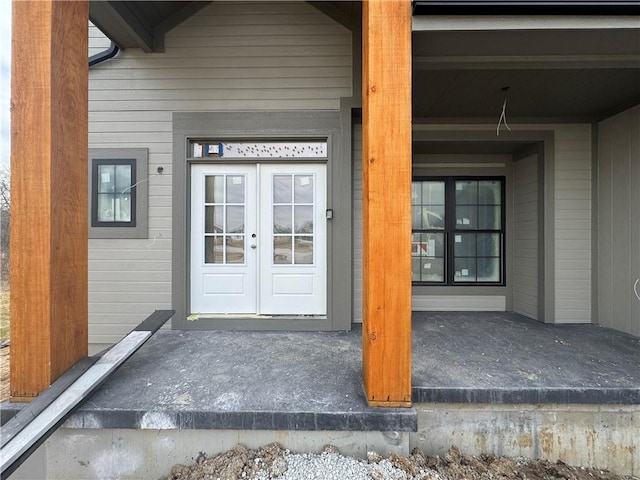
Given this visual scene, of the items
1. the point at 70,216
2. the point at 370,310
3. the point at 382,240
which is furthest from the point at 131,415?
the point at 382,240

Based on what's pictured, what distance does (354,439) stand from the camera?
1842 mm

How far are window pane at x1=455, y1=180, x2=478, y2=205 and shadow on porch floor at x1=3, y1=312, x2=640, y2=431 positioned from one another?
1.85 m


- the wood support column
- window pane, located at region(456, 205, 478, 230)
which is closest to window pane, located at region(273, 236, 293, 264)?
the wood support column

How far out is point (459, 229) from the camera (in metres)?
4.21

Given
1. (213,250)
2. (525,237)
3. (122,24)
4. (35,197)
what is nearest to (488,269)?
(525,237)

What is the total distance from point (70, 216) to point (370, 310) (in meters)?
2.12

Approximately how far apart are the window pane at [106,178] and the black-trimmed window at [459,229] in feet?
12.3

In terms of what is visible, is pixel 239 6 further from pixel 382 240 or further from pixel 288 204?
pixel 382 240

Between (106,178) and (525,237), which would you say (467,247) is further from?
(106,178)

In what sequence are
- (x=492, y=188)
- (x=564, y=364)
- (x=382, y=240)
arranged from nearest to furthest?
1. (x=382, y=240)
2. (x=564, y=364)
3. (x=492, y=188)

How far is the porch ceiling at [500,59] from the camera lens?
2.14m

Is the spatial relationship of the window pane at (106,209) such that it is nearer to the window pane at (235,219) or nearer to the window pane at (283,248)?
the window pane at (235,219)

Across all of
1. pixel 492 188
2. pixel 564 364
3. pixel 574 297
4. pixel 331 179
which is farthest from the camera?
pixel 492 188

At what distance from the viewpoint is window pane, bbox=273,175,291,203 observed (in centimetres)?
345
